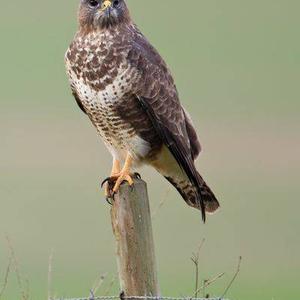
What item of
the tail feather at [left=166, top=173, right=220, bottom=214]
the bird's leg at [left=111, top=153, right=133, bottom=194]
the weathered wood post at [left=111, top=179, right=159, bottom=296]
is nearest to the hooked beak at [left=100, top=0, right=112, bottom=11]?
the bird's leg at [left=111, top=153, right=133, bottom=194]

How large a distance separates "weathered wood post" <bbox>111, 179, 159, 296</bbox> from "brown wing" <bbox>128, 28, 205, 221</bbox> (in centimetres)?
149

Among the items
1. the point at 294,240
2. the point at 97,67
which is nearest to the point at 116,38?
the point at 97,67

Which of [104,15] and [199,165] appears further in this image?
[199,165]

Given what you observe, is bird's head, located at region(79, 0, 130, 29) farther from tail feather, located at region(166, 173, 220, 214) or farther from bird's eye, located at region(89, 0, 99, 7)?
tail feather, located at region(166, 173, 220, 214)

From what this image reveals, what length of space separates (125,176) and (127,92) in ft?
2.39

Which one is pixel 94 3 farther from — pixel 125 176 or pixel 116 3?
pixel 125 176

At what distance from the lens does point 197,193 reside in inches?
356

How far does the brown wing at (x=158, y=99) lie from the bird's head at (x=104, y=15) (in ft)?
0.59

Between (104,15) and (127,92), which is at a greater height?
(104,15)

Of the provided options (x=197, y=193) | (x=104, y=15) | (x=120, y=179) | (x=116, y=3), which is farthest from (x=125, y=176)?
(x=116, y=3)

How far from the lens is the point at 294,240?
1720 centimetres

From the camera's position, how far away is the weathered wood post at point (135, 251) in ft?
23.8

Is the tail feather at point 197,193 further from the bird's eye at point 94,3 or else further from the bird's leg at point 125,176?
the bird's eye at point 94,3

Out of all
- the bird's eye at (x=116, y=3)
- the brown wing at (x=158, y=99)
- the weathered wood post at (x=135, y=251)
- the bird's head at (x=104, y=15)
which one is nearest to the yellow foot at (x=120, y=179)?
the brown wing at (x=158, y=99)
